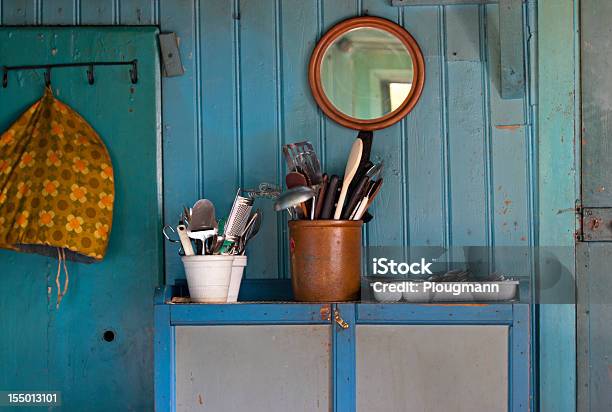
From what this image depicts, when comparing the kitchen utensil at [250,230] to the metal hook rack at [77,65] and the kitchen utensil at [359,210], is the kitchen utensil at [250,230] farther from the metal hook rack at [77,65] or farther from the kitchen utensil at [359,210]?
the metal hook rack at [77,65]

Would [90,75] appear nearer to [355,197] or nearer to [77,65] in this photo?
[77,65]

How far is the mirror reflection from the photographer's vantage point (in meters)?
2.84

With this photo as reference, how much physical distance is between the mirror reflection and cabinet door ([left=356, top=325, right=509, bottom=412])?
765mm

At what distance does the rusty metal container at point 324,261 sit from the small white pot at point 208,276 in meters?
0.22

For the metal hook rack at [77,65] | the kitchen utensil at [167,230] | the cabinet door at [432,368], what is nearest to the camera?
the cabinet door at [432,368]

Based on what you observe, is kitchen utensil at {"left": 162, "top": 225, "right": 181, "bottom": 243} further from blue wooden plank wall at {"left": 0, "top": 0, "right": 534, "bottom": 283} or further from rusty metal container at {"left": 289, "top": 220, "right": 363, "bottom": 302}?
rusty metal container at {"left": 289, "top": 220, "right": 363, "bottom": 302}

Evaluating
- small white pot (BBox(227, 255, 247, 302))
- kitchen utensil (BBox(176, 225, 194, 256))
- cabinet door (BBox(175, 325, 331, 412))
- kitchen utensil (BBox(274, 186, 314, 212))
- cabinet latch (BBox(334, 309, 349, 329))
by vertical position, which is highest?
kitchen utensil (BBox(274, 186, 314, 212))

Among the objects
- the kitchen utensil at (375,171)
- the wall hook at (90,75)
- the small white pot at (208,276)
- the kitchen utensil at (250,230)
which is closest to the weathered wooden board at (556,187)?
the kitchen utensil at (375,171)

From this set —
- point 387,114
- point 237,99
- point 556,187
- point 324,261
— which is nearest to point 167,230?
point 237,99

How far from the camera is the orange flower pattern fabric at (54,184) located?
8.82ft

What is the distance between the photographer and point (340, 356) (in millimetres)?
2449

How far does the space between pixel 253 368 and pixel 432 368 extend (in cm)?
50

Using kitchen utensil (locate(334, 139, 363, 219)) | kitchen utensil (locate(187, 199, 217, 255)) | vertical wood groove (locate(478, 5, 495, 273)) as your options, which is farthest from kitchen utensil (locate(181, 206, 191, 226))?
vertical wood groove (locate(478, 5, 495, 273))

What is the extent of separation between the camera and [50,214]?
268cm
